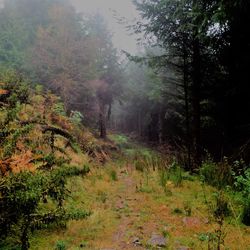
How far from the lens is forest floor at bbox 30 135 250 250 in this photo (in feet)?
16.9

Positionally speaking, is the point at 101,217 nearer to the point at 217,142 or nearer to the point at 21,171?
the point at 21,171

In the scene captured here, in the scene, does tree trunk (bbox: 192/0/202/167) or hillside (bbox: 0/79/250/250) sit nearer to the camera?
hillside (bbox: 0/79/250/250)

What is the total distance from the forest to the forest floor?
0.9 inches

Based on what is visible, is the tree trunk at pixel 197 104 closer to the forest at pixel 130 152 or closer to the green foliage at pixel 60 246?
the forest at pixel 130 152

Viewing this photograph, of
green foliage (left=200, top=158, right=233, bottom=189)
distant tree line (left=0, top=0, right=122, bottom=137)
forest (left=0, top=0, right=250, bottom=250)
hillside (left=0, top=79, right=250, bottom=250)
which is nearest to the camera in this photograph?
hillside (left=0, top=79, right=250, bottom=250)

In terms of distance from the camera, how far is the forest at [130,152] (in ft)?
16.3

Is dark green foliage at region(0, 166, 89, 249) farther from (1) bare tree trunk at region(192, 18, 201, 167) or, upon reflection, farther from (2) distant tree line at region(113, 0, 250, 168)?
(1) bare tree trunk at region(192, 18, 201, 167)

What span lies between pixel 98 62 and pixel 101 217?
Result: 24373 mm

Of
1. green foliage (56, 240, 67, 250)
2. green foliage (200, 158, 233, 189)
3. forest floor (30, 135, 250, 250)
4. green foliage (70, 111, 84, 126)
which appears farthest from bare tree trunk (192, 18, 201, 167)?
green foliage (56, 240, 67, 250)

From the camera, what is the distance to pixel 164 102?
3325 centimetres

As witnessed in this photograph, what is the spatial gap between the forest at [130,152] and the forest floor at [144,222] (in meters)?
0.02

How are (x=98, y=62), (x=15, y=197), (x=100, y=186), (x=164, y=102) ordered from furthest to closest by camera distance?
(x=164, y=102) < (x=98, y=62) < (x=100, y=186) < (x=15, y=197)

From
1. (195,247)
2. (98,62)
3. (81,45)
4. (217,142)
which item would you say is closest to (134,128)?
(98,62)

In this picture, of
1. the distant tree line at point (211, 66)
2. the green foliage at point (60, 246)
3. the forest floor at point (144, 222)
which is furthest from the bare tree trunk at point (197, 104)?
the green foliage at point (60, 246)
